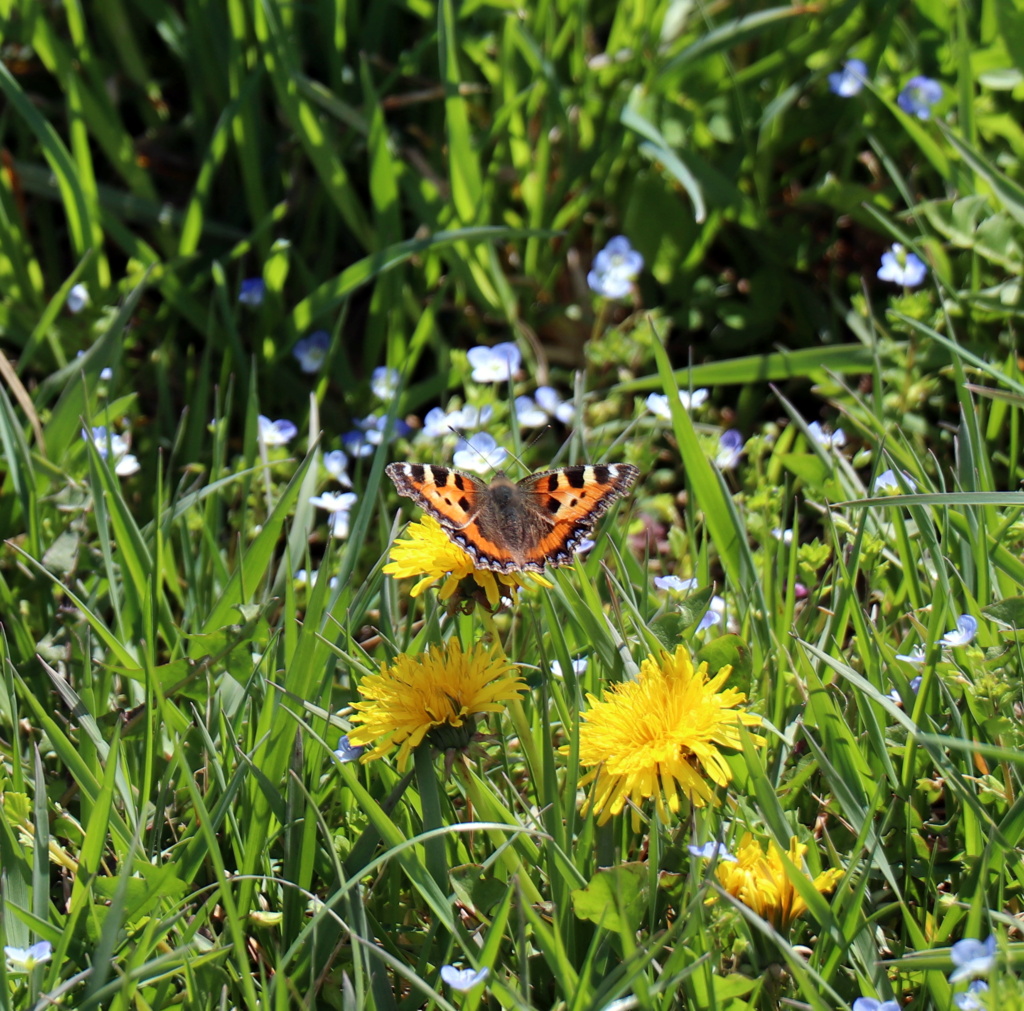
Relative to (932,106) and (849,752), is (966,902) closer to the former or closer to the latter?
(849,752)

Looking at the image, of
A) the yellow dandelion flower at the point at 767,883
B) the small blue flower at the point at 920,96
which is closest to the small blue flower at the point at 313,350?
the small blue flower at the point at 920,96

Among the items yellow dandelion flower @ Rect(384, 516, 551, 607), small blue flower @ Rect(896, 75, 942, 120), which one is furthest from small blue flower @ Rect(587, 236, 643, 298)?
yellow dandelion flower @ Rect(384, 516, 551, 607)

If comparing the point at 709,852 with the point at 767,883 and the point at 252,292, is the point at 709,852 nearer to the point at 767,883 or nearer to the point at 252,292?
the point at 767,883

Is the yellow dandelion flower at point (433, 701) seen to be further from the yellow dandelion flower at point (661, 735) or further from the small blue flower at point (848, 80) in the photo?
the small blue flower at point (848, 80)

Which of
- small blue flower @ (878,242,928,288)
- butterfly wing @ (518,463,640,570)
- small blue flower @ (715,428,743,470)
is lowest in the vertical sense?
small blue flower @ (715,428,743,470)

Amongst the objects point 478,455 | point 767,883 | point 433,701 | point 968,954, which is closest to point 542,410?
point 478,455

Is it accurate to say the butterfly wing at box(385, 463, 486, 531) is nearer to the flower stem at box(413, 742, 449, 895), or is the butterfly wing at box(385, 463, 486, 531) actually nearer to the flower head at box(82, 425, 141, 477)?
the flower stem at box(413, 742, 449, 895)

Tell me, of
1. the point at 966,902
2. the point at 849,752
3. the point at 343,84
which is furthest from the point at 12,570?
the point at 966,902
